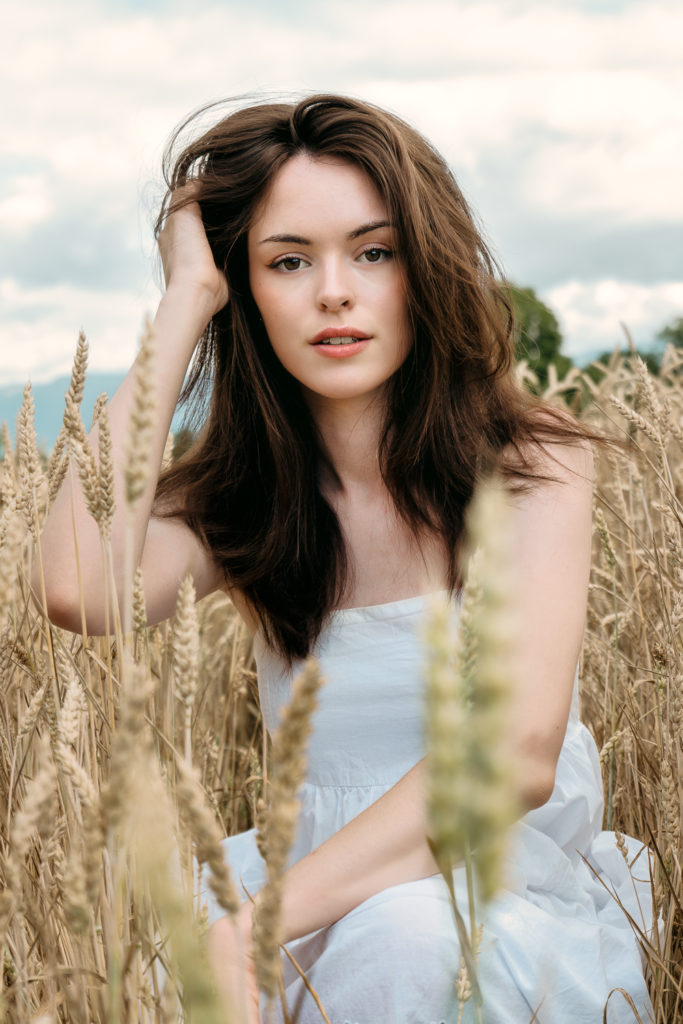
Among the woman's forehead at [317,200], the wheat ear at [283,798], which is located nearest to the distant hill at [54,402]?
the woman's forehead at [317,200]

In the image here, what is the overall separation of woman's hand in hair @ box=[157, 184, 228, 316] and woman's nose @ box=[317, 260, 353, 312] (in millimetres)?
328

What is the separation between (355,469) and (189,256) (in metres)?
0.61

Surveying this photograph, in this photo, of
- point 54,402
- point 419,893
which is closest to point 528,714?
point 419,893

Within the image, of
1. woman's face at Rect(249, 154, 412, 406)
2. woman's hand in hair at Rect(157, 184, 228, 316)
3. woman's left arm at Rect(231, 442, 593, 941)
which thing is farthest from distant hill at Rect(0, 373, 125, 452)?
woman's left arm at Rect(231, 442, 593, 941)

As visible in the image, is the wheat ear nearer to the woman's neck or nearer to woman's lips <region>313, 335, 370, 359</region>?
woman's lips <region>313, 335, 370, 359</region>

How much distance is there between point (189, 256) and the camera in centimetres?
220

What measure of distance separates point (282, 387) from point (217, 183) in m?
0.48

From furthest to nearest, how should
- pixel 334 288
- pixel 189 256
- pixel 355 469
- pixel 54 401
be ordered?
pixel 54 401 → pixel 355 469 → pixel 189 256 → pixel 334 288

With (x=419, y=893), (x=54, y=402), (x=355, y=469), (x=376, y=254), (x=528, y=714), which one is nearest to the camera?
(x=419, y=893)

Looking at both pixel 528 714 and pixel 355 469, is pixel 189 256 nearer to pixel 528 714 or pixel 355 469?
pixel 355 469

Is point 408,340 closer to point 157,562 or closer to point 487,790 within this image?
point 157,562

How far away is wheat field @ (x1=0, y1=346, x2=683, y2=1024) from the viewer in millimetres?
486

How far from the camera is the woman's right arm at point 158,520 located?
1.80 m

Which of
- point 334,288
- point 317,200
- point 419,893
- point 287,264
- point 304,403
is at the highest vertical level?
point 317,200
